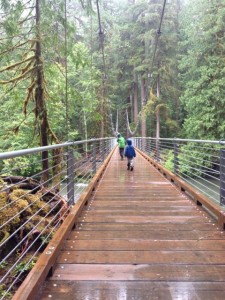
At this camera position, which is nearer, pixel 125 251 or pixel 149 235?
pixel 125 251

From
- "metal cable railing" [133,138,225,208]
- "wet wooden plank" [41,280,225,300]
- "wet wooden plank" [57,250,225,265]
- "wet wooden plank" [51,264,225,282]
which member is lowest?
"wet wooden plank" [41,280,225,300]

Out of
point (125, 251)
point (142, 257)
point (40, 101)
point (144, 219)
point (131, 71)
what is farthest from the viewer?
point (131, 71)

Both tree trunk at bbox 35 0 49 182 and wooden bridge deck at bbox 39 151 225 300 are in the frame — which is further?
tree trunk at bbox 35 0 49 182

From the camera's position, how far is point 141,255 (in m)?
2.40

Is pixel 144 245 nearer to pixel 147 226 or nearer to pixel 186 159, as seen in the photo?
pixel 147 226

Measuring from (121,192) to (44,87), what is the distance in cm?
261

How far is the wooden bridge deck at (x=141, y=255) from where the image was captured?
1.90 metres

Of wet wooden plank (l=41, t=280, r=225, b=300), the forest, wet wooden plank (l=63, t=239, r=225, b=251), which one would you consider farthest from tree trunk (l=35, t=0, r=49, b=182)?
wet wooden plank (l=41, t=280, r=225, b=300)

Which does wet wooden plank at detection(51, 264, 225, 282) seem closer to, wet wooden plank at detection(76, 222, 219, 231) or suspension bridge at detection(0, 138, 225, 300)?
suspension bridge at detection(0, 138, 225, 300)

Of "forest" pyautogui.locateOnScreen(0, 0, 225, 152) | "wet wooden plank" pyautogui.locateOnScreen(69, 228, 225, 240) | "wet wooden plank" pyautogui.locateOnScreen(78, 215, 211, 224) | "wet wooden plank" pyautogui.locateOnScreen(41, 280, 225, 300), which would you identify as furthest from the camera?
"forest" pyautogui.locateOnScreen(0, 0, 225, 152)

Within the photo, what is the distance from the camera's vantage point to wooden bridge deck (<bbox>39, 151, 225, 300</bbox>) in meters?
A: 1.90

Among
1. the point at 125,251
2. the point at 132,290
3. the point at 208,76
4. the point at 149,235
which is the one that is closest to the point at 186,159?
the point at 208,76

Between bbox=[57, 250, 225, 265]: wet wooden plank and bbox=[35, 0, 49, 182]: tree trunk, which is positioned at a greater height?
bbox=[35, 0, 49, 182]: tree trunk

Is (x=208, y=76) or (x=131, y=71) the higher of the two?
(x=131, y=71)
